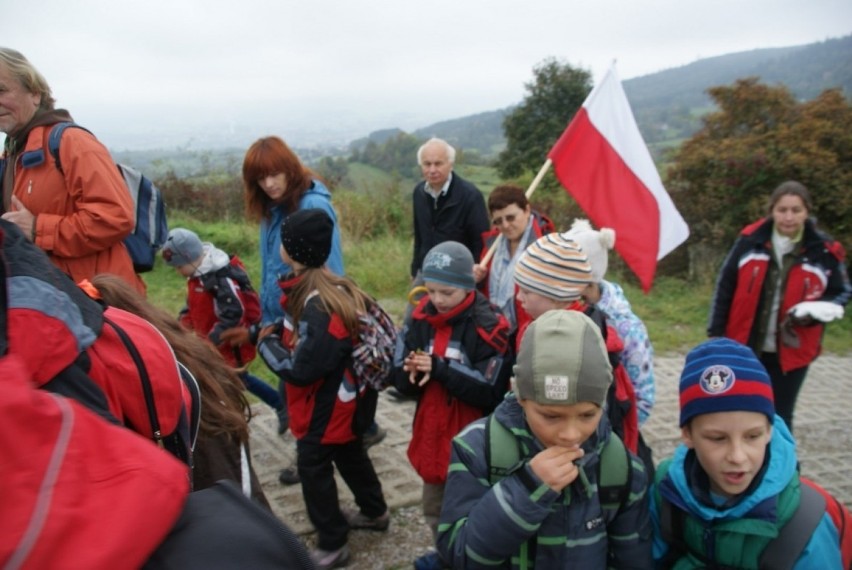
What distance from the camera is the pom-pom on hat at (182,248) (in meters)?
3.51

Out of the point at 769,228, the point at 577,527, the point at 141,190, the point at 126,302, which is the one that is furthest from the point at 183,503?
the point at 769,228

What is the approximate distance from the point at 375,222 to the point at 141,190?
9.69 metres

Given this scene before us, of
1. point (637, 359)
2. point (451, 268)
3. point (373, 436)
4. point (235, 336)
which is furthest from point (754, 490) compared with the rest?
point (235, 336)

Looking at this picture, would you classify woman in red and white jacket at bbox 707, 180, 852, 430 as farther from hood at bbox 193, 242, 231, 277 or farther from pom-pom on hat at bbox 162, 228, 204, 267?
pom-pom on hat at bbox 162, 228, 204, 267

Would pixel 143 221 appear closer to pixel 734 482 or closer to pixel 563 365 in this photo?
pixel 563 365

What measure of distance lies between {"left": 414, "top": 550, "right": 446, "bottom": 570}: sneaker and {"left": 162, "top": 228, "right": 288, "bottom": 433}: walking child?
60.2 inches

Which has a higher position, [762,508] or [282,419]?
[762,508]

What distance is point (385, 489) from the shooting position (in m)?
3.58

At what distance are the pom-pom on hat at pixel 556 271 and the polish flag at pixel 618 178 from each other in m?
1.75

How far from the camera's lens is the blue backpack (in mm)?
2732

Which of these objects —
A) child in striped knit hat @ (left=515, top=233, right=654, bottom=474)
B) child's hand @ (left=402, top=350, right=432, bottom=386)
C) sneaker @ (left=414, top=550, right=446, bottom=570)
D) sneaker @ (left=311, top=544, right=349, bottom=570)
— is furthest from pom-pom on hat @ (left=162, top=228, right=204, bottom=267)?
sneaker @ (left=414, top=550, right=446, bottom=570)

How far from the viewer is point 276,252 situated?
364cm

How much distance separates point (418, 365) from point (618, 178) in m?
2.52

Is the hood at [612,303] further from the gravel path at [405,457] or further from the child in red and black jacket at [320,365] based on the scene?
the gravel path at [405,457]
